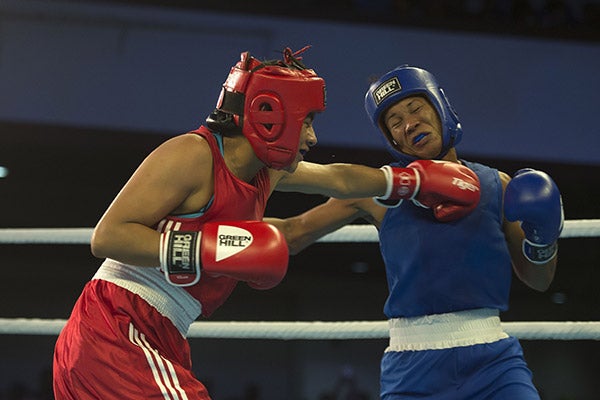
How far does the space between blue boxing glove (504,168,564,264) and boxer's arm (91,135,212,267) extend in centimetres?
81

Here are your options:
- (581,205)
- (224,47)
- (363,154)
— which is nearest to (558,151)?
(363,154)

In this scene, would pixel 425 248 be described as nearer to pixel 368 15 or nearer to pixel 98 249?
pixel 98 249

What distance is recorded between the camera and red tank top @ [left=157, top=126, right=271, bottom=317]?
6.09ft

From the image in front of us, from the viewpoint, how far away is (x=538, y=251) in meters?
2.12

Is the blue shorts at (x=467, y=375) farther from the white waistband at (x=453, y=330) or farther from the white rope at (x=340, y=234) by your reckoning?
the white rope at (x=340, y=234)

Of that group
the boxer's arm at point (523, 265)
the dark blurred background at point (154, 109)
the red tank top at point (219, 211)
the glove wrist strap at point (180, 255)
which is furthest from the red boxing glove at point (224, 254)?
the dark blurred background at point (154, 109)

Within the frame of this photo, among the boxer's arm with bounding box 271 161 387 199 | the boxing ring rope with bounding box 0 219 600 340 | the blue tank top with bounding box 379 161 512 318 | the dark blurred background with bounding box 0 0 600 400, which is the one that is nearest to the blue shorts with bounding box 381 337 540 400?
the blue tank top with bounding box 379 161 512 318

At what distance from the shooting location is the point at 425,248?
2162mm

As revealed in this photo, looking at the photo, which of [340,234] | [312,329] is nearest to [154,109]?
[340,234]

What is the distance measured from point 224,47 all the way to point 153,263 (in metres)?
3.95

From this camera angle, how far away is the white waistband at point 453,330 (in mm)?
2086

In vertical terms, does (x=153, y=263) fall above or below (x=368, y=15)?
below

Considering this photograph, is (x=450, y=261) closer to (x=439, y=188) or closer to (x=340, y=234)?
(x=439, y=188)

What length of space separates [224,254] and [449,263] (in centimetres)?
70
